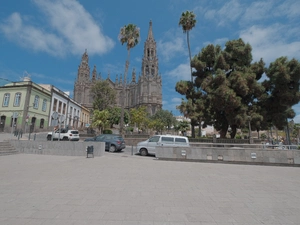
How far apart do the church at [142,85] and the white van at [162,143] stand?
69.7 meters

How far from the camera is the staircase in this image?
11998mm

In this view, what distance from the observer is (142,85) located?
88.9m

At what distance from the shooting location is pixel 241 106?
17938mm

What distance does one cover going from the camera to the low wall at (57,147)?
12688mm

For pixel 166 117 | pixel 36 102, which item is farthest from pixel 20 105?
pixel 166 117

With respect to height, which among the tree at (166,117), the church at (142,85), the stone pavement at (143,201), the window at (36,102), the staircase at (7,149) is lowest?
the stone pavement at (143,201)

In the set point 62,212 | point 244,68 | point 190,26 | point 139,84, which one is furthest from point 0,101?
point 139,84

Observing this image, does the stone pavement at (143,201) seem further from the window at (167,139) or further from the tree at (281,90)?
the tree at (281,90)

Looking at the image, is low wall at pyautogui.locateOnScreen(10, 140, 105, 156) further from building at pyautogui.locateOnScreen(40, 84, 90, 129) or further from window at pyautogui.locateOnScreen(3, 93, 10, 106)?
window at pyautogui.locateOnScreen(3, 93, 10, 106)

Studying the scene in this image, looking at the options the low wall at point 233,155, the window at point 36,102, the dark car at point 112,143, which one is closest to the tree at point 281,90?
the low wall at point 233,155

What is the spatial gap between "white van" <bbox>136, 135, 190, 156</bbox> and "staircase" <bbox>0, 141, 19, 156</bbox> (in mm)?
9404

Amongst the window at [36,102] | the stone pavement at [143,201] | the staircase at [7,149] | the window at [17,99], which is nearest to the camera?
the stone pavement at [143,201]

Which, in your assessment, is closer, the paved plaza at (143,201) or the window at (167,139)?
the paved plaza at (143,201)

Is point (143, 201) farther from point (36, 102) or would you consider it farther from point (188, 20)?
point (36, 102)
